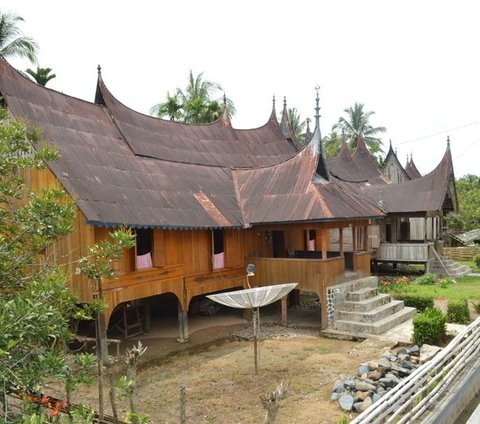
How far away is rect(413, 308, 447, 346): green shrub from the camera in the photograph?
1109 centimetres

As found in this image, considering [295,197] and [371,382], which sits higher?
[295,197]

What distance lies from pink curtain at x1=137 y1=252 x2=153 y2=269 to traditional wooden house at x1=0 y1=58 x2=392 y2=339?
0.03m

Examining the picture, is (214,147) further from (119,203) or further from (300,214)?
(119,203)

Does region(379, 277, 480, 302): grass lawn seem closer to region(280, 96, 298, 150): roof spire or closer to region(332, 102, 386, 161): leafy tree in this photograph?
region(280, 96, 298, 150): roof spire

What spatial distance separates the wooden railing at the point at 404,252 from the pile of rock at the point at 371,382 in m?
13.3

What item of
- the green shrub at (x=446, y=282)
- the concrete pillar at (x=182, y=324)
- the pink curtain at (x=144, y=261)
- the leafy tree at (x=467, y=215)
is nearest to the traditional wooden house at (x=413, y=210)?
the green shrub at (x=446, y=282)

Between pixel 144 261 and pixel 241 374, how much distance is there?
409cm

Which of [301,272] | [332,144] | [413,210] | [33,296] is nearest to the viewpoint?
[33,296]

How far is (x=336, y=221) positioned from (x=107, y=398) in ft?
27.9

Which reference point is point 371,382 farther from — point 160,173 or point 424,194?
point 424,194

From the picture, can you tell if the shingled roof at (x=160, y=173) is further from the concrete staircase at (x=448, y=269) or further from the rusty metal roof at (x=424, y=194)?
the concrete staircase at (x=448, y=269)

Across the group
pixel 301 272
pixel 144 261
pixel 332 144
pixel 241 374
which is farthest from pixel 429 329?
pixel 332 144

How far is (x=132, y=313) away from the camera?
14859 mm

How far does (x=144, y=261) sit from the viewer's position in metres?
12.1
